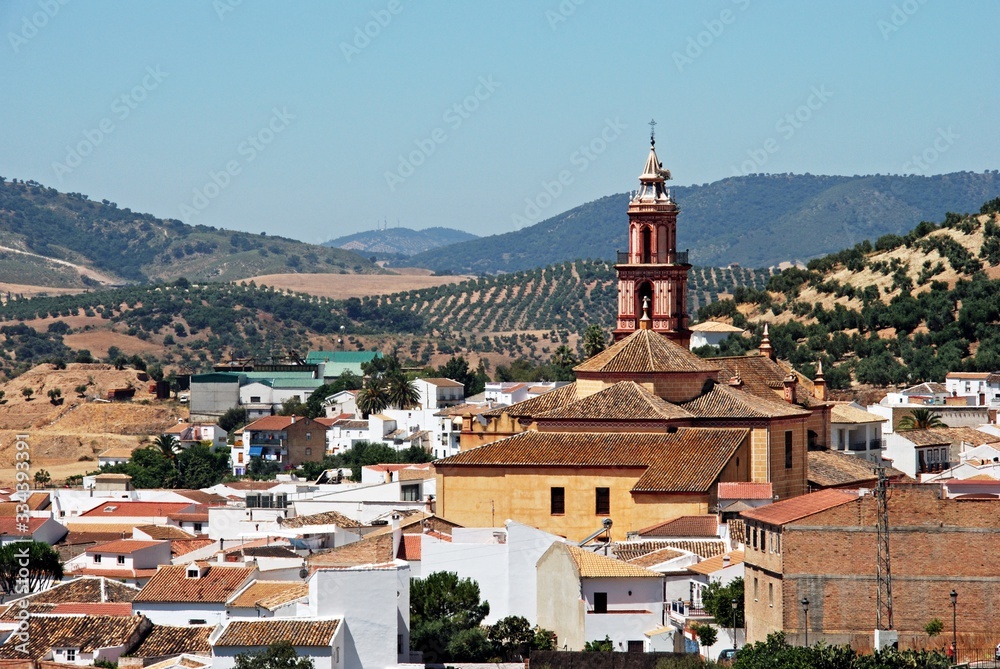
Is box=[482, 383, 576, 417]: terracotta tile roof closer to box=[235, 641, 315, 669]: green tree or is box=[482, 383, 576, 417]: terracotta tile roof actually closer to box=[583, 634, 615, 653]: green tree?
box=[583, 634, 615, 653]: green tree

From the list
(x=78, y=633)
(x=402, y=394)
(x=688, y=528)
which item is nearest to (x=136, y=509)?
(x=688, y=528)

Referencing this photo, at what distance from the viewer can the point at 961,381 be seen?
308 feet

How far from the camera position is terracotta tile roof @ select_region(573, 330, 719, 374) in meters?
52.1

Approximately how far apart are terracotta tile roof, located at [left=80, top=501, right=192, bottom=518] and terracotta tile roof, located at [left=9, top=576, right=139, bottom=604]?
743 inches

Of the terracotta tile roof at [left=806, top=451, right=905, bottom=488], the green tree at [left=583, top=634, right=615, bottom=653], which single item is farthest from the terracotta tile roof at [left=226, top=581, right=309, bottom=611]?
the terracotta tile roof at [left=806, top=451, right=905, bottom=488]

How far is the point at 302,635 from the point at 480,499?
46.2 feet

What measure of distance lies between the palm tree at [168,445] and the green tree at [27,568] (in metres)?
37.6

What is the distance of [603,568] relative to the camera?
39.1 metres

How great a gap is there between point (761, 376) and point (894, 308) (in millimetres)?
50804

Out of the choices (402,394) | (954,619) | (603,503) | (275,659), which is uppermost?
(402,394)

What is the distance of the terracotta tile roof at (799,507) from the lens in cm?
3659

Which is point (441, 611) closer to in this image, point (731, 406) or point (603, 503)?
point (603, 503)

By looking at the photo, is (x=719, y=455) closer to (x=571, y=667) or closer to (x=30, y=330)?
(x=571, y=667)

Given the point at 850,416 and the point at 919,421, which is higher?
the point at 919,421
